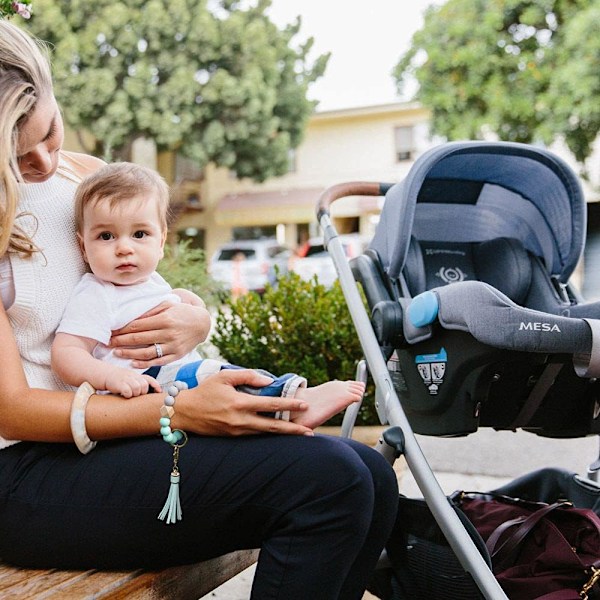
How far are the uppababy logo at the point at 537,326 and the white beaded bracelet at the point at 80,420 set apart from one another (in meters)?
1.13

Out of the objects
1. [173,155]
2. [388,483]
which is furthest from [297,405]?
[173,155]

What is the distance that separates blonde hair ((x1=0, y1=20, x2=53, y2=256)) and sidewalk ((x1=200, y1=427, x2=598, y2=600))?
247 centimetres

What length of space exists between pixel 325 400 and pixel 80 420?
48 cm

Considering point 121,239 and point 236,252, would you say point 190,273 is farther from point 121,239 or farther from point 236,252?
point 236,252

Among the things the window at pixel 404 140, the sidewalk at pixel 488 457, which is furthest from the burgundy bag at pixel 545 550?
the window at pixel 404 140

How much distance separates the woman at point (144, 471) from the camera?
4.64 feet

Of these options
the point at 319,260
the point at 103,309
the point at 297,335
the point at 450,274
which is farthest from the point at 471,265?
the point at 319,260

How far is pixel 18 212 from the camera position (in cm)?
166

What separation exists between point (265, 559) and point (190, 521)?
159mm

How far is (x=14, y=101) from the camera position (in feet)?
4.87

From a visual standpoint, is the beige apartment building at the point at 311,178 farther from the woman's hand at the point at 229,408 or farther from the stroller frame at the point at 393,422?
the woman's hand at the point at 229,408

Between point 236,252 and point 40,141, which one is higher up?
point 40,141

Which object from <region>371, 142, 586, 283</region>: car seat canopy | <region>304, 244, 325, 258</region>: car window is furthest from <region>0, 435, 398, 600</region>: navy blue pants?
<region>304, 244, 325, 258</region>: car window

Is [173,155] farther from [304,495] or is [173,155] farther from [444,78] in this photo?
[304,495]
